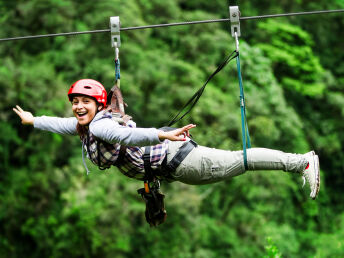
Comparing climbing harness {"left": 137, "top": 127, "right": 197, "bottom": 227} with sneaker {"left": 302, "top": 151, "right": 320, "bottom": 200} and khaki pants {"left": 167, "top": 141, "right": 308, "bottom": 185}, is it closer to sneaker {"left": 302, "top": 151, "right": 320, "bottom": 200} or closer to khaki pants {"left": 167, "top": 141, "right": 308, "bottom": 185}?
khaki pants {"left": 167, "top": 141, "right": 308, "bottom": 185}

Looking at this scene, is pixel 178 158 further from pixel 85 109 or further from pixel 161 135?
pixel 85 109

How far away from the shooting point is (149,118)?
10.3 metres

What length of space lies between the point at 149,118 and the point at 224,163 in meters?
6.97

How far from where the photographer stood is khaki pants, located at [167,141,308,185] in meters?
3.32

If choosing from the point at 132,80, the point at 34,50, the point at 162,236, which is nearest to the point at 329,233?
the point at 162,236

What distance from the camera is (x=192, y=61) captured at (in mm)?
10578

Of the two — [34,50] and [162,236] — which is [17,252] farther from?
[34,50]

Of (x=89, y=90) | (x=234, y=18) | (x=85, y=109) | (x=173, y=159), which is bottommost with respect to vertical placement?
(x=173, y=159)

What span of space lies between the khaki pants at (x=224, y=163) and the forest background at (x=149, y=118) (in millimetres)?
6003

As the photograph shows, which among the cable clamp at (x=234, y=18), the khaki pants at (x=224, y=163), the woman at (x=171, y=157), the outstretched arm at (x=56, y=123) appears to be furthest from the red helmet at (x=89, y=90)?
the cable clamp at (x=234, y=18)

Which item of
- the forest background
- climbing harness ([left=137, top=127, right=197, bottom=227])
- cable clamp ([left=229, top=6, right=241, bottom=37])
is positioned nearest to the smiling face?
climbing harness ([left=137, top=127, right=197, bottom=227])

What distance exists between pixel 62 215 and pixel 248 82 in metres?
4.36

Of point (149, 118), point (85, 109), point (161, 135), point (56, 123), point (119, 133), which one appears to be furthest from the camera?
point (149, 118)

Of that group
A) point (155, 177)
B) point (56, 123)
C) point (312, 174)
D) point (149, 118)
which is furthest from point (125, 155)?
point (149, 118)
